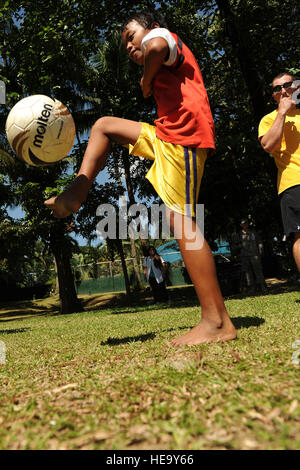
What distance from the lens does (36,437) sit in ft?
4.34

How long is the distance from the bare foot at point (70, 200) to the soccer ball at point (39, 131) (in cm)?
62

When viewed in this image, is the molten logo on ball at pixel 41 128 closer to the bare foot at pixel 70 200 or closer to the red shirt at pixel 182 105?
the bare foot at pixel 70 200

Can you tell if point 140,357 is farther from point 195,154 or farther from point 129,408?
point 195,154

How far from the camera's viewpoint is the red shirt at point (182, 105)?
2.89m

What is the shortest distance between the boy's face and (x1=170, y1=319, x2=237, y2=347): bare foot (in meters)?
2.22

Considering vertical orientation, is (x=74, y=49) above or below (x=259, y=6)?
below

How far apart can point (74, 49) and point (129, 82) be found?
6109 mm

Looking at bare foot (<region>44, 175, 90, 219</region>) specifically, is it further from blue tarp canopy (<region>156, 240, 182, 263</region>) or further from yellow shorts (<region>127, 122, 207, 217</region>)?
blue tarp canopy (<region>156, 240, 182, 263</region>)

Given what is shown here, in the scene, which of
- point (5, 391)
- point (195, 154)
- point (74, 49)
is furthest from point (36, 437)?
point (74, 49)

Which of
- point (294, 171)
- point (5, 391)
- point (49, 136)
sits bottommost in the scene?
point (5, 391)

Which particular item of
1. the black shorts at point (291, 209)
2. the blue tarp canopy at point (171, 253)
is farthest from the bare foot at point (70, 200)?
the blue tarp canopy at point (171, 253)

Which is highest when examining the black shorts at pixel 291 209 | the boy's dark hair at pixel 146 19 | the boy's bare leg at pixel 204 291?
the boy's dark hair at pixel 146 19

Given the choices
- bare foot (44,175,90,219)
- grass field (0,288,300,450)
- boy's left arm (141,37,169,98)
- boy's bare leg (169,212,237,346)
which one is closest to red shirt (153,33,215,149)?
boy's left arm (141,37,169,98)

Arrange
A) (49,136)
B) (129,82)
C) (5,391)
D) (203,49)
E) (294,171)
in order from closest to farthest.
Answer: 1. (5,391)
2. (49,136)
3. (294,171)
4. (203,49)
5. (129,82)
